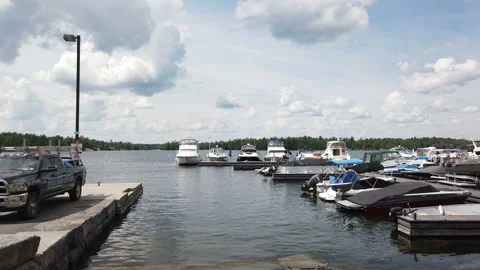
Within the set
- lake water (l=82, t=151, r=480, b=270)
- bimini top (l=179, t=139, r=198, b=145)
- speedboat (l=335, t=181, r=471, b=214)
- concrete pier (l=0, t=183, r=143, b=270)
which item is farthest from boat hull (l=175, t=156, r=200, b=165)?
speedboat (l=335, t=181, r=471, b=214)

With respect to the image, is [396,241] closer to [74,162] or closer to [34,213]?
[34,213]

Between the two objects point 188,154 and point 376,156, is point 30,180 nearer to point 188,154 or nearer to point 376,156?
point 376,156

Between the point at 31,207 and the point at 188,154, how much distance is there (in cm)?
6561

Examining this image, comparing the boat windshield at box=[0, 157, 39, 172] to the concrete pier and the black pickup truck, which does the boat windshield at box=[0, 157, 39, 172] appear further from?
the concrete pier

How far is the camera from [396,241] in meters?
15.7

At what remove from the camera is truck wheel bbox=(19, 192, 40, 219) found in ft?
45.6

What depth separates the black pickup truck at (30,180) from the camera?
1338cm

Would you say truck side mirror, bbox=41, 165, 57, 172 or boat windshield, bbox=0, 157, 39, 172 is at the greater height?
boat windshield, bbox=0, 157, 39, 172

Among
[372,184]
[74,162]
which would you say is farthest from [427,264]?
[74,162]

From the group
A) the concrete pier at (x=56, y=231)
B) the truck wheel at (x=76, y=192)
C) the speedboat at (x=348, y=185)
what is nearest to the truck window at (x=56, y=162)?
the concrete pier at (x=56, y=231)

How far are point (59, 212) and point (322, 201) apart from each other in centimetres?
1624

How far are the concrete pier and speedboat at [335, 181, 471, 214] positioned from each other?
11.9 metres

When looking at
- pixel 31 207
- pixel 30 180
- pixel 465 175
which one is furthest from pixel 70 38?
pixel 465 175

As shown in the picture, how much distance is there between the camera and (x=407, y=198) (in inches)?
795
